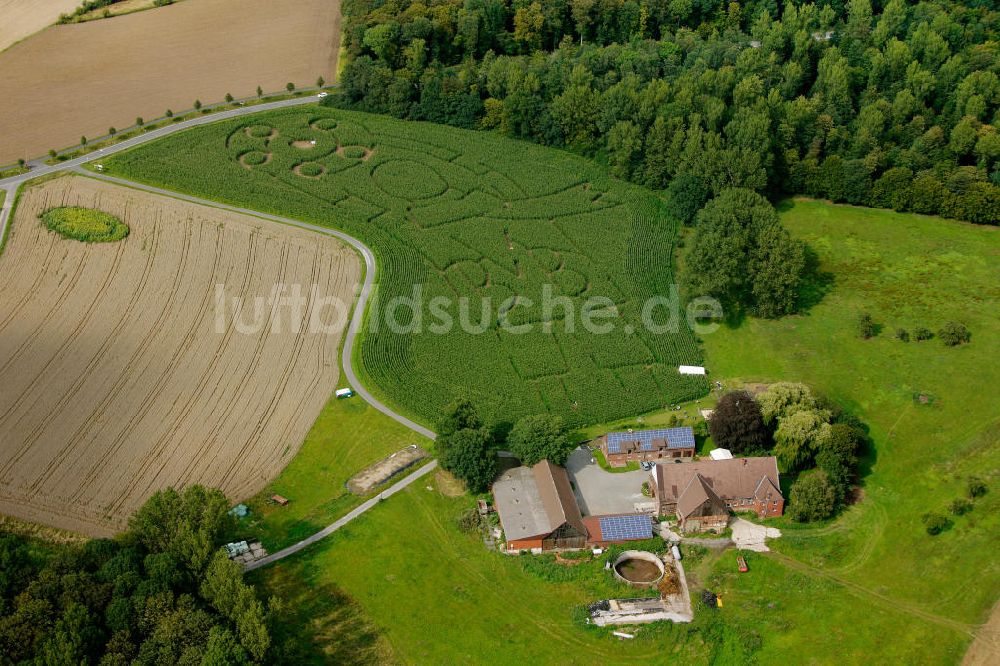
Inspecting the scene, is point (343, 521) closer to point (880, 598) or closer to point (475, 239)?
point (880, 598)

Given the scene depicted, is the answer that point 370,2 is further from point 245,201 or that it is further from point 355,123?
point 245,201

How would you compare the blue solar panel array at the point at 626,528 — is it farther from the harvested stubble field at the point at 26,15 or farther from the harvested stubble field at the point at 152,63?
the harvested stubble field at the point at 26,15

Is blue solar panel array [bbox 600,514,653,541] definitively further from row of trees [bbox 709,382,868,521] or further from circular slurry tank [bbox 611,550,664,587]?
row of trees [bbox 709,382,868,521]

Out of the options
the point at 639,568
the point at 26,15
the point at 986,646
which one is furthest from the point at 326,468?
the point at 26,15

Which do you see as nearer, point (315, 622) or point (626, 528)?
point (315, 622)

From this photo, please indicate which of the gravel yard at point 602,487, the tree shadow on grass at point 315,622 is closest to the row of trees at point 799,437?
the gravel yard at point 602,487

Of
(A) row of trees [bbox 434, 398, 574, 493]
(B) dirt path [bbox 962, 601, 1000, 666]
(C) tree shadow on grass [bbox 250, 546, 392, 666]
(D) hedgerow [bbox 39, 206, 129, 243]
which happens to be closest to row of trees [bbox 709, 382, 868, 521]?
(B) dirt path [bbox 962, 601, 1000, 666]
